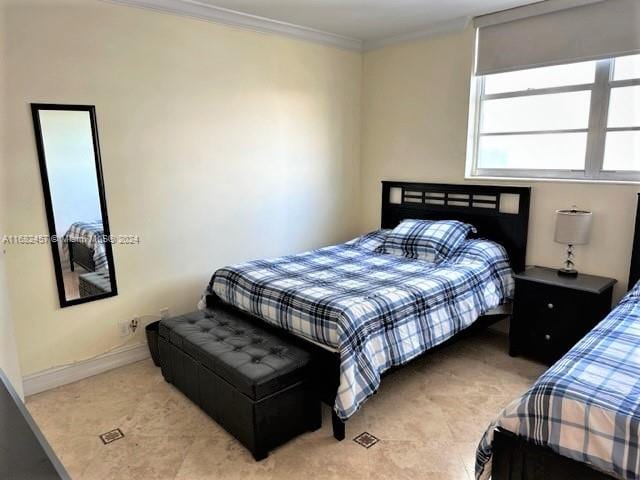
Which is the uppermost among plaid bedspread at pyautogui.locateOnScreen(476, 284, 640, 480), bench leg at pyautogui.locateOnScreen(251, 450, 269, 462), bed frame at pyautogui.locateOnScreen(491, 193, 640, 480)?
plaid bedspread at pyautogui.locateOnScreen(476, 284, 640, 480)

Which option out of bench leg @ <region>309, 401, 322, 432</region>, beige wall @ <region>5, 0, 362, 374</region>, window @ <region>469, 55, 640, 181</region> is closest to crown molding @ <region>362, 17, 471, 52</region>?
beige wall @ <region>5, 0, 362, 374</region>

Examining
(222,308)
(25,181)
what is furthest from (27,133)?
(222,308)

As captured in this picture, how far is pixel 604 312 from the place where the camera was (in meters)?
2.81

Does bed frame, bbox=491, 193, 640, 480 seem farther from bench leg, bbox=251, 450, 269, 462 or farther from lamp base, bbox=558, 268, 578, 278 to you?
lamp base, bbox=558, 268, 578, 278

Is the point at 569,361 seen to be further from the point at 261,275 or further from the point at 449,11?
the point at 449,11

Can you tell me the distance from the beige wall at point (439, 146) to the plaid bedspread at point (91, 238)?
2.52 meters

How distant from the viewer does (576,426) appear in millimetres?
1442

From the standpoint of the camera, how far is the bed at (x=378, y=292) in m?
2.28

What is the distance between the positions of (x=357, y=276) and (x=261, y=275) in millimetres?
637

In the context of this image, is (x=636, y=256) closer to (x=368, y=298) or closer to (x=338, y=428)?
(x=368, y=298)

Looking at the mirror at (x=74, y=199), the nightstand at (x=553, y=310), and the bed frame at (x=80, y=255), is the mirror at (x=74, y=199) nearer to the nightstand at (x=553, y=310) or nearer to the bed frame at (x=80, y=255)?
the bed frame at (x=80, y=255)

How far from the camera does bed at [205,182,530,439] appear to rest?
2.28m

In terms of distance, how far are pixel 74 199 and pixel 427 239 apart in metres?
2.48

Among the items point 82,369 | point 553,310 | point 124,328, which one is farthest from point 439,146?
point 82,369
